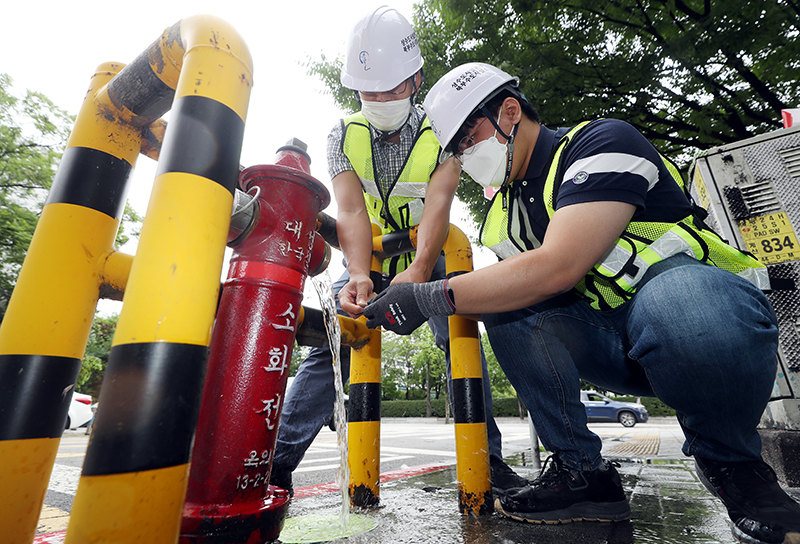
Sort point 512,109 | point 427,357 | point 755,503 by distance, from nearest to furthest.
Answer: point 755,503 → point 512,109 → point 427,357

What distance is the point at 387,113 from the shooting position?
2.11 meters

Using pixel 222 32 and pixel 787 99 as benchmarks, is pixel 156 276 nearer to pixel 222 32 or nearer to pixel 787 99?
pixel 222 32

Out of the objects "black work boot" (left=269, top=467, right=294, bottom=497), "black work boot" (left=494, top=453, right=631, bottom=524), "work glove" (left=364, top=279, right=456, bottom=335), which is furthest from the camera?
"black work boot" (left=269, top=467, right=294, bottom=497)

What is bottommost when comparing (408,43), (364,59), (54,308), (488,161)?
(54,308)

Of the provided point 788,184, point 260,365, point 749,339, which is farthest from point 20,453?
point 788,184

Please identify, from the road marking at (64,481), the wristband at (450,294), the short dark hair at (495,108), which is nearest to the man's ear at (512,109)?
the short dark hair at (495,108)

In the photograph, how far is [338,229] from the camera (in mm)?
1923

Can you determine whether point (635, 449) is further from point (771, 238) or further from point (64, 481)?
point (64, 481)

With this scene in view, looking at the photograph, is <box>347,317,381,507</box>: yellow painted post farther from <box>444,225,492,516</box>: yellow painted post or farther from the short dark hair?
the short dark hair

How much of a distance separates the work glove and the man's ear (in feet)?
2.51

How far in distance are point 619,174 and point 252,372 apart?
116 cm

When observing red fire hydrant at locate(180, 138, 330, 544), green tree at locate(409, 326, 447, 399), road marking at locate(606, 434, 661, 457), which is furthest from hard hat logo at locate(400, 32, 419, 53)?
green tree at locate(409, 326, 447, 399)

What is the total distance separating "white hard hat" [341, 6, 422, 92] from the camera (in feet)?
6.67

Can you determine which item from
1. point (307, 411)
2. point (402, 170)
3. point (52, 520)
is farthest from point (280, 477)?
point (402, 170)
